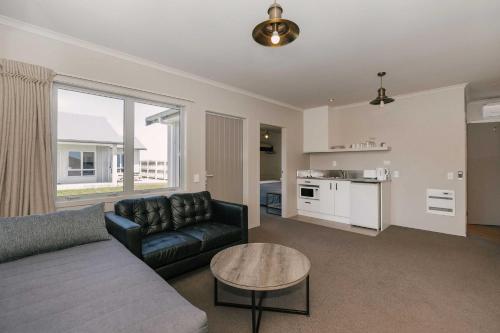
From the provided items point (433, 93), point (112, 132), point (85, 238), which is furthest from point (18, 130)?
point (433, 93)

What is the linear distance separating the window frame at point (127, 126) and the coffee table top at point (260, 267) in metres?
1.68

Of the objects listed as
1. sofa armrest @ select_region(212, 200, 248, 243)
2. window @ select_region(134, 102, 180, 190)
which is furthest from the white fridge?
window @ select_region(134, 102, 180, 190)

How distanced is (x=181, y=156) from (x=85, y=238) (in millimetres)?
1751

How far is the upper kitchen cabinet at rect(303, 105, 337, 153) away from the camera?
5309 mm

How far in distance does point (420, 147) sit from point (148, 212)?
4753mm

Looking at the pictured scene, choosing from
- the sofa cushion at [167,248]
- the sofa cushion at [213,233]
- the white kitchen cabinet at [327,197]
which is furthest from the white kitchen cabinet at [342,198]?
the sofa cushion at [167,248]

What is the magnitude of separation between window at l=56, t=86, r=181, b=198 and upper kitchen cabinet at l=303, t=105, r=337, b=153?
3.23 meters

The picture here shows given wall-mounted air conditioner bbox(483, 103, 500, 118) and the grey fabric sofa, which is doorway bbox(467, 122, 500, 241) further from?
the grey fabric sofa

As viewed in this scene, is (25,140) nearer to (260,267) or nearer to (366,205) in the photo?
(260,267)

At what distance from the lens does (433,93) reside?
4195 millimetres

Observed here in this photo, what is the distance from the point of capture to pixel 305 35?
95.3 inches

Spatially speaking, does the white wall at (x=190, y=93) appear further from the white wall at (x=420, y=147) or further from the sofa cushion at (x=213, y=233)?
A: the white wall at (x=420, y=147)

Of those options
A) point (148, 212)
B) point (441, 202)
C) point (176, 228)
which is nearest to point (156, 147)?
point (148, 212)

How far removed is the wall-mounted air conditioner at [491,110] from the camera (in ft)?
13.8
